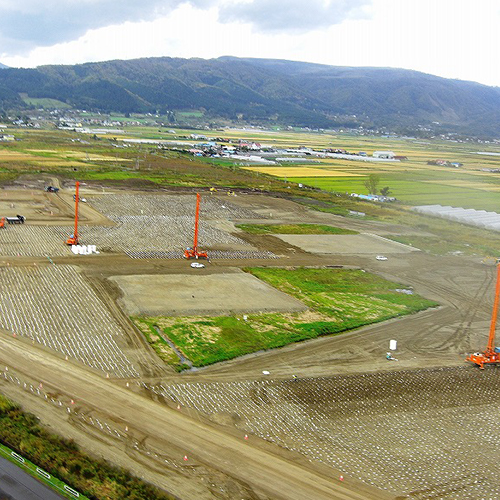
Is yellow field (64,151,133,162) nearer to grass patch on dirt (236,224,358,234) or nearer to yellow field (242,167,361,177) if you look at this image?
yellow field (242,167,361,177)

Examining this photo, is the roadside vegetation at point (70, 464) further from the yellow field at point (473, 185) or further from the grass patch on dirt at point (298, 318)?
the yellow field at point (473, 185)

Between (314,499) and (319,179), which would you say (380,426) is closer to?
(314,499)

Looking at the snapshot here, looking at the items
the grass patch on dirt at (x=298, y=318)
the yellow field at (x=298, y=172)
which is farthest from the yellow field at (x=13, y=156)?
the grass patch on dirt at (x=298, y=318)

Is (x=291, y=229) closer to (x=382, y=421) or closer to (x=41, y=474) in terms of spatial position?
(x=382, y=421)

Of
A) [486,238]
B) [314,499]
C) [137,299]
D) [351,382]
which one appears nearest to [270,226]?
[486,238]

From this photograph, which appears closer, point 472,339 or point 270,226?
point 472,339

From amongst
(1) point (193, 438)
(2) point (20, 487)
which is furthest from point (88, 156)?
(2) point (20, 487)
